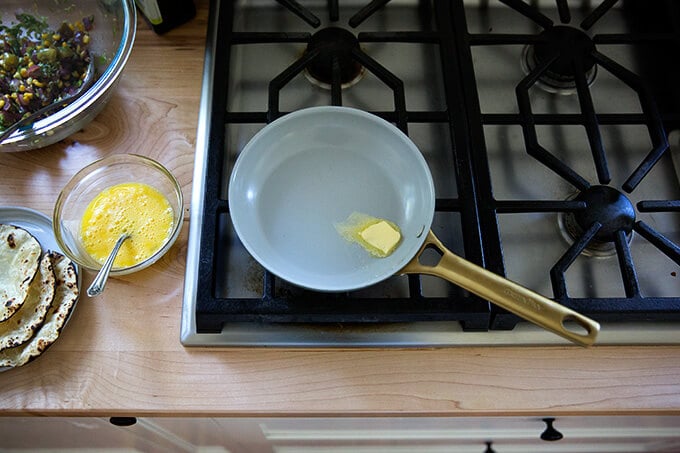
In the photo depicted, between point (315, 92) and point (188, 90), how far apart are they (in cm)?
16

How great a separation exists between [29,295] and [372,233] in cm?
36

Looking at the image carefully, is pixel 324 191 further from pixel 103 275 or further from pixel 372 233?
pixel 103 275

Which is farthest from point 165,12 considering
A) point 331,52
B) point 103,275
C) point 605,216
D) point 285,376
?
point 605,216

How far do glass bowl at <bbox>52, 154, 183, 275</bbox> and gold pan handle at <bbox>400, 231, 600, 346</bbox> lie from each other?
0.93 feet

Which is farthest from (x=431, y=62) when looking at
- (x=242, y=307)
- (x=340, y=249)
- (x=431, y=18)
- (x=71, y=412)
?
(x=71, y=412)

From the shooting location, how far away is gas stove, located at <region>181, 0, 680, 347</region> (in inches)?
23.2

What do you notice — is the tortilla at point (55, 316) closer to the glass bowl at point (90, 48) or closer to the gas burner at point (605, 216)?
the glass bowl at point (90, 48)

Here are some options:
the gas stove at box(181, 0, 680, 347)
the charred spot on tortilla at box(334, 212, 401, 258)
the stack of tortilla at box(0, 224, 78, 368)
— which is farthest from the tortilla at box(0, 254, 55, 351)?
the charred spot on tortilla at box(334, 212, 401, 258)

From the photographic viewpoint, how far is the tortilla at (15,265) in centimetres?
58

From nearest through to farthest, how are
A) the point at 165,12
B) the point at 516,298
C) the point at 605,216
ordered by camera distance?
the point at 516,298 < the point at 605,216 < the point at 165,12

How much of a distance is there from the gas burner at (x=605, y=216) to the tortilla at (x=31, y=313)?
56cm

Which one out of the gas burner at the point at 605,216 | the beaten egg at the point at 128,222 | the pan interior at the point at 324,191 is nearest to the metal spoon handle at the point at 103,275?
the beaten egg at the point at 128,222

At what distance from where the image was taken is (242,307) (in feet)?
1.87

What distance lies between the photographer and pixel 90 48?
2.32ft
